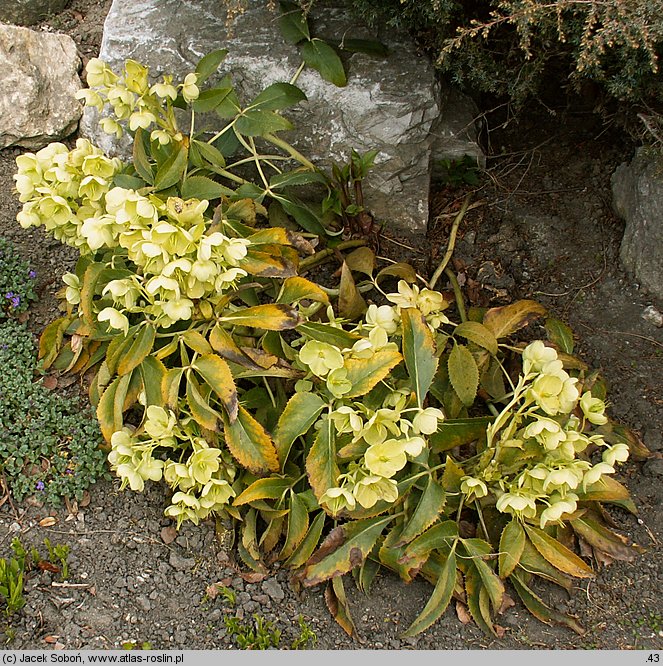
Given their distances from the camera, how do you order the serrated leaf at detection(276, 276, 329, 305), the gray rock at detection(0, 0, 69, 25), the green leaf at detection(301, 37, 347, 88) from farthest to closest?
the gray rock at detection(0, 0, 69, 25)
the green leaf at detection(301, 37, 347, 88)
the serrated leaf at detection(276, 276, 329, 305)

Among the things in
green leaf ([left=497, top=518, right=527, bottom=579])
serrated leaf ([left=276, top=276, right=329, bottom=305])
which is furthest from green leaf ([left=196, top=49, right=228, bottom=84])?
green leaf ([left=497, top=518, right=527, bottom=579])

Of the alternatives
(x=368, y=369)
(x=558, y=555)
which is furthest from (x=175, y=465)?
(x=558, y=555)

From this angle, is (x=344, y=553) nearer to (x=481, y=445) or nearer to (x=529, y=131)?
(x=481, y=445)

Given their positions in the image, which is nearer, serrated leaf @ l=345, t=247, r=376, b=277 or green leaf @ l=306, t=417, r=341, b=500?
green leaf @ l=306, t=417, r=341, b=500

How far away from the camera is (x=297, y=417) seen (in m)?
2.26

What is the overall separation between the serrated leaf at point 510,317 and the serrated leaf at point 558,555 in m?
0.63

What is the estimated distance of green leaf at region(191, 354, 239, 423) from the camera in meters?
2.20

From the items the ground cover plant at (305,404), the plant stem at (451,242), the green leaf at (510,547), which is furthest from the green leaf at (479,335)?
the green leaf at (510,547)

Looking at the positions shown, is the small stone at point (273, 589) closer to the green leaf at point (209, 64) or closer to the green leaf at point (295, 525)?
the green leaf at point (295, 525)

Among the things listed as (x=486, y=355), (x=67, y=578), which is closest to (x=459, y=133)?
(x=486, y=355)

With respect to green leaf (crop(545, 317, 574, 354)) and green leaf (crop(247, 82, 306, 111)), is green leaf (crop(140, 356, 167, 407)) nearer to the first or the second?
green leaf (crop(247, 82, 306, 111))

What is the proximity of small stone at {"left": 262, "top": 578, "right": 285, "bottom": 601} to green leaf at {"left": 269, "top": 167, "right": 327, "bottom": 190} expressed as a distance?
1.30 meters

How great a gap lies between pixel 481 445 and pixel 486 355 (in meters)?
0.30

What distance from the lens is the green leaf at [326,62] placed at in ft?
9.46
